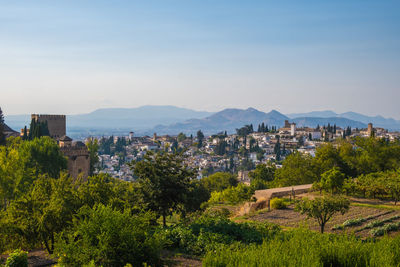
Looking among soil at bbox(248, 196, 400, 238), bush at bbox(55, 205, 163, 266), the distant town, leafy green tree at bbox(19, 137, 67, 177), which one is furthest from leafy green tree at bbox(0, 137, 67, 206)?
the distant town

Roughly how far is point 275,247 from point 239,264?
1512 mm

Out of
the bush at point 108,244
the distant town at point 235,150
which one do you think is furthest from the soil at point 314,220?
the distant town at point 235,150

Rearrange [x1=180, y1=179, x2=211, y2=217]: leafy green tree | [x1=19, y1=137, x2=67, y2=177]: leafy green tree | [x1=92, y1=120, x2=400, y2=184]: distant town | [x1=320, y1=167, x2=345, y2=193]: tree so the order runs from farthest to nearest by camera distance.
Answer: [x1=92, y1=120, x2=400, y2=184]: distant town < [x1=19, y1=137, x2=67, y2=177]: leafy green tree < [x1=320, y1=167, x2=345, y2=193]: tree < [x1=180, y1=179, x2=211, y2=217]: leafy green tree

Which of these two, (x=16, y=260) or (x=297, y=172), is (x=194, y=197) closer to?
(x=16, y=260)

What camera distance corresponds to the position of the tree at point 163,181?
14.7 m

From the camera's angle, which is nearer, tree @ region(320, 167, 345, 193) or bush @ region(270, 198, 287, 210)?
bush @ region(270, 198, 287, 210)

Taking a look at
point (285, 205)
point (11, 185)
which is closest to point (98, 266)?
point (285, 205)

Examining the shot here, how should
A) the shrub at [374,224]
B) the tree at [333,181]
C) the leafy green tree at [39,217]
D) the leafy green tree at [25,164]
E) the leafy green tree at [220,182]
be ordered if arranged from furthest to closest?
1. the leafy green tree at [220,182]
2. the tree at [333,181]
3. the leafy green tree at [25,164]
4. the shrub at [374,224]
5. the leafy green tree at [39,217]

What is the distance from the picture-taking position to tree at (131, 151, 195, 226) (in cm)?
1466

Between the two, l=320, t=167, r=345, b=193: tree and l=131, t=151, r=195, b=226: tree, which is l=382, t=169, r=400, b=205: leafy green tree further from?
l=131, t=151, r=195, b=226: tree

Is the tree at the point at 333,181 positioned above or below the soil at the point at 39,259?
above

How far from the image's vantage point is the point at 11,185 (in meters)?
23.9

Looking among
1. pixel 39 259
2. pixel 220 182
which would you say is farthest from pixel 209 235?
pixel 220 182

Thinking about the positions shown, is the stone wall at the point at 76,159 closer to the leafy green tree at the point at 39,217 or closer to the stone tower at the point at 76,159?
the stone tower at the point at 76,159
